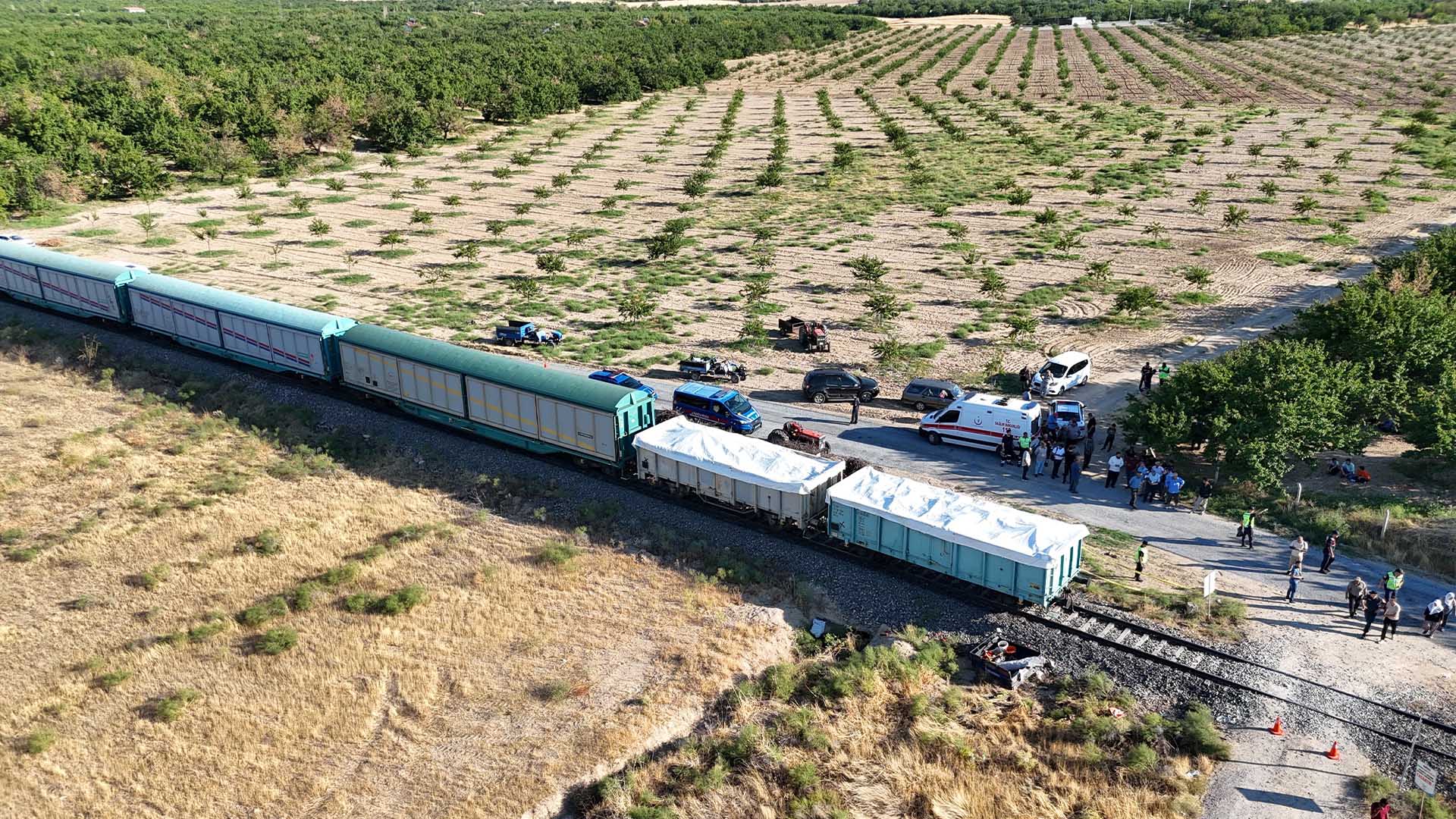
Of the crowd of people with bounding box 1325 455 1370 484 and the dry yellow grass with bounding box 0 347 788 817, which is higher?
the crowd of people with bounding box 1325 455 1370 484

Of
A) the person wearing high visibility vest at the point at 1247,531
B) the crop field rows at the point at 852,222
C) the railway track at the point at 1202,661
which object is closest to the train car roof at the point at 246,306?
the crop field rows at the point at 852,222

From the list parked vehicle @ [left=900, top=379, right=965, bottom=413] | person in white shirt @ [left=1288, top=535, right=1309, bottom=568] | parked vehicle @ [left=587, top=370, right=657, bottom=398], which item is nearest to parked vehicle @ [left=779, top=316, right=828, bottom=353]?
parked vehicle @ [left=900, top=379, right=965, bottom=413]

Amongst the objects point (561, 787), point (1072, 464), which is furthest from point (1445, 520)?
point (561, 787)

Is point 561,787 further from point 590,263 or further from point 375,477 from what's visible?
point 590,263

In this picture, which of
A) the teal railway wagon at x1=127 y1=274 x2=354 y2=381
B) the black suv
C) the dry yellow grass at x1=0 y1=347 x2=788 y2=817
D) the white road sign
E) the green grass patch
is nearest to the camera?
the white road sign

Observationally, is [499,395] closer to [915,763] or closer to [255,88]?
[915,763]

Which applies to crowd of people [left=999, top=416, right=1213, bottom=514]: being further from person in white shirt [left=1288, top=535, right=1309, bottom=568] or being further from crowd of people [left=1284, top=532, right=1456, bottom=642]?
crowd of people [left=1284, top=532, right=1456, bottom=642]

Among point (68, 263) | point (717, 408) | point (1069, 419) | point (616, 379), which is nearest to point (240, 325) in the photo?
point (68, 263)

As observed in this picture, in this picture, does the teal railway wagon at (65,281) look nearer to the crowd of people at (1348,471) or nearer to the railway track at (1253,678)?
the railway track at (1253,678)
